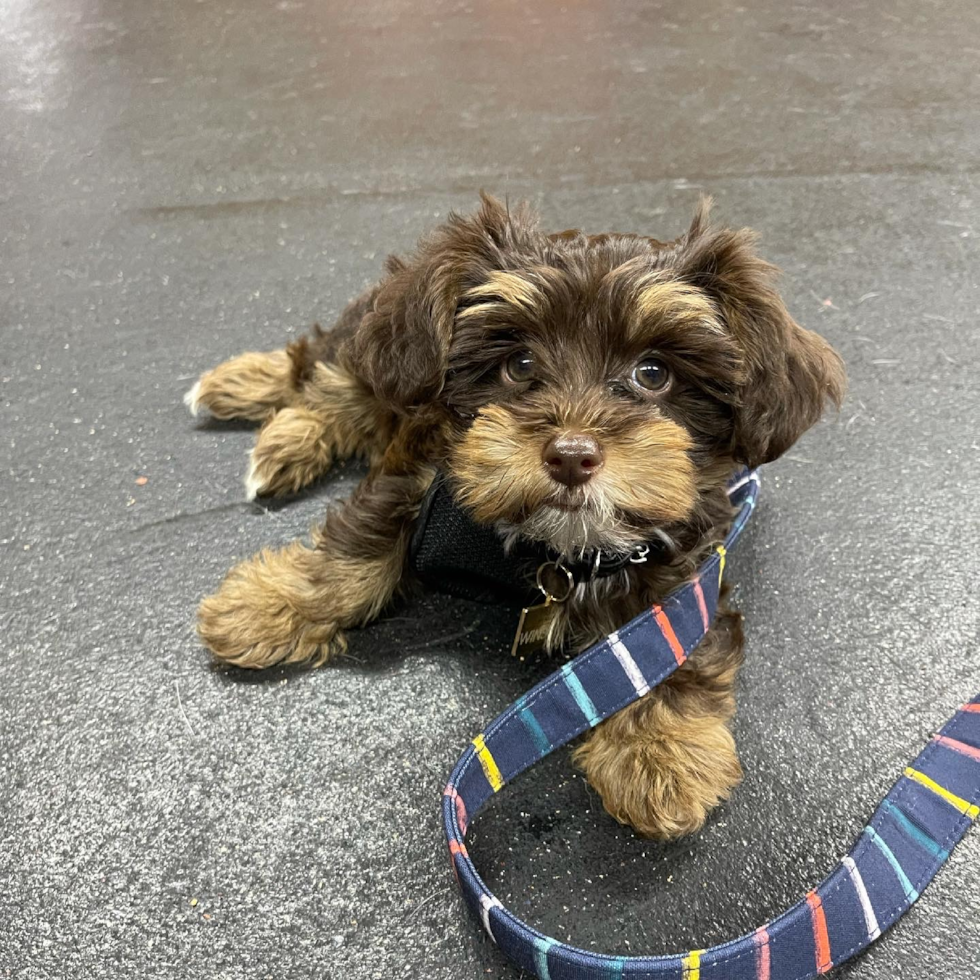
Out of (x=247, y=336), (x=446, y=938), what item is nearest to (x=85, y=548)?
(x=247, y=336)

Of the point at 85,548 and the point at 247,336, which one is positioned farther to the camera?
the point at 247,336

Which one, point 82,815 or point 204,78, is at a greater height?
point 204,78

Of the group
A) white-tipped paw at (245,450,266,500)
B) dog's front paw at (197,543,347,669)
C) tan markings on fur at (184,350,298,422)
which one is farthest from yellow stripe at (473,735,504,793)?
tan markings on fur at (184,350,298,422)

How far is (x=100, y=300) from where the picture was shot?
2.80 metres

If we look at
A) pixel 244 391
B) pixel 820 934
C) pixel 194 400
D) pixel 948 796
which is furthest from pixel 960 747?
pixel 194 400

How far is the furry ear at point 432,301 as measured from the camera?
147 cm

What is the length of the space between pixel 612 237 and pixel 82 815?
1542mm

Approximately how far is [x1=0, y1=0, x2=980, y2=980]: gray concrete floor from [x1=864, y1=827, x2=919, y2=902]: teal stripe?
77mm

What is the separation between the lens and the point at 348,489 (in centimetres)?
223

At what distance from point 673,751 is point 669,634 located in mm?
220

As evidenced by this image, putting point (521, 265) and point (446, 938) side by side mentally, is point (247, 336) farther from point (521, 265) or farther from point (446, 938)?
point (446, 938)

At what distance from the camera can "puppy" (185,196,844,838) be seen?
1339 mm

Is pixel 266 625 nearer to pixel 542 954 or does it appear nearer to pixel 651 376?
pixel 542 954

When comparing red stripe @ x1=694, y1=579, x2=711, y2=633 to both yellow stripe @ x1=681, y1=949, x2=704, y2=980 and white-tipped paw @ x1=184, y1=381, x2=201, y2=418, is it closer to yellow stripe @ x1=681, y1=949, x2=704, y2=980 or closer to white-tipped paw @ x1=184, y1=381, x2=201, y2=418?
yellow stripe @ x1=681, y1=949, x2=704, y2=980
